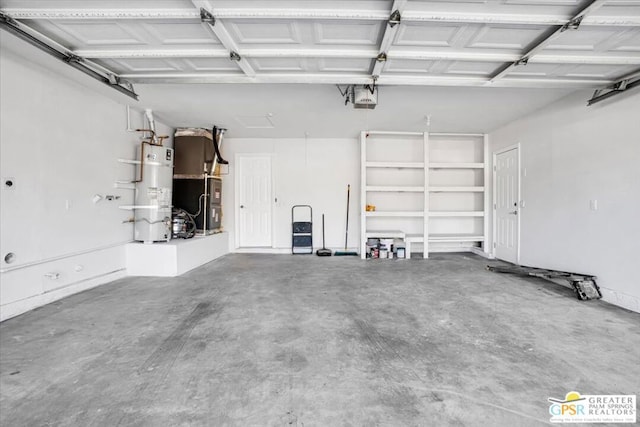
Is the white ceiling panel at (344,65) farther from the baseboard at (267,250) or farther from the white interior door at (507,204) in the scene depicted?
the baseboard at (267,250)

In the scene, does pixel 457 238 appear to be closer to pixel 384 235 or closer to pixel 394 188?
pixel 384 235

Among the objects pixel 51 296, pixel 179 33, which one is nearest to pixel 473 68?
pixel 179 33

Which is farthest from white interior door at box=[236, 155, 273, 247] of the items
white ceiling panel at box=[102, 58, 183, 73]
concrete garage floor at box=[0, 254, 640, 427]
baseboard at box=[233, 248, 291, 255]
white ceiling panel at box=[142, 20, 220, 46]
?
white ceiling panel at box=[142, 20, 220, 46]

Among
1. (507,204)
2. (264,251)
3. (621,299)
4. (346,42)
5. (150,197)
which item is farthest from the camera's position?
(264,251)

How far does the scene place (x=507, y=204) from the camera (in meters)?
5.11

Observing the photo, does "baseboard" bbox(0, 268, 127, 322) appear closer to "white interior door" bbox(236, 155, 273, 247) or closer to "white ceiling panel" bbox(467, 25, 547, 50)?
"white interior door" bbox(236, 155, 273, 247)

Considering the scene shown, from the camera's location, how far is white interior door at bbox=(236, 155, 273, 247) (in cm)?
627

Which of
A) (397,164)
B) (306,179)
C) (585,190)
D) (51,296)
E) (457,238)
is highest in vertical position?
(397,164)

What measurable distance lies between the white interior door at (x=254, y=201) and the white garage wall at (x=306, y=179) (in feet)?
0.48

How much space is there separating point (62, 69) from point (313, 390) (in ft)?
13.8

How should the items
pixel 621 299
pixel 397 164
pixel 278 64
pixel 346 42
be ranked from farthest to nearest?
pixel 397 164 → pixel 621 299 → pixel 278 64 → pixel 346 42

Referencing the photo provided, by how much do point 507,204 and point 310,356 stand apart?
4912 mm

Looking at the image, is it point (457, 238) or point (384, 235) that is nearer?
point (384, 235)

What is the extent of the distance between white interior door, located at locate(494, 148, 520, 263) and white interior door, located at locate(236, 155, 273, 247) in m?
4.80
